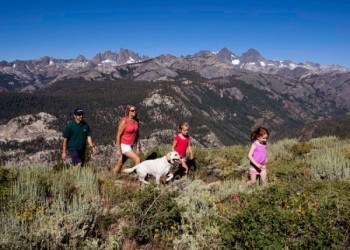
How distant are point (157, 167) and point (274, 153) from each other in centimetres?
718

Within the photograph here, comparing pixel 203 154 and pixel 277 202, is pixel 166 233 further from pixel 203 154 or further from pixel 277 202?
pixel 203 154

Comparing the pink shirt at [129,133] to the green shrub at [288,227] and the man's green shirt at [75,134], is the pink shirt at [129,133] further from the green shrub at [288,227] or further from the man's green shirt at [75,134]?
the green shrub at [288,227]

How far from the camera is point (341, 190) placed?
6.51 m

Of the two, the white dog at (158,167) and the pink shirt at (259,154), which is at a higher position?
the pink shirt at (259,154)

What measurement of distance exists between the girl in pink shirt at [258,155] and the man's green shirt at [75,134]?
5.54 metres

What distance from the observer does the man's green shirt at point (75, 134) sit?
10.2m

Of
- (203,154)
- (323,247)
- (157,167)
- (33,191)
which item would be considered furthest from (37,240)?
(203,154)

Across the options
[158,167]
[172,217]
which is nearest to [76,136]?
[158,167]

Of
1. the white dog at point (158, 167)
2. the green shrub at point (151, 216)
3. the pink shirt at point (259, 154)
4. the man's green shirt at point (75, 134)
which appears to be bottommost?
the green shrub at point (151, 216)

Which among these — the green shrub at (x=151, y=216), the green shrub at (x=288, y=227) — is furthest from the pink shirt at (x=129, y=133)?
the green shrub at (x=288, y=227)

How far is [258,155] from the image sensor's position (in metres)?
9.36

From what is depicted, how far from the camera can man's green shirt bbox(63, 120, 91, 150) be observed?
10.2m

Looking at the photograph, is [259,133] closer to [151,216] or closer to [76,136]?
[151,216]

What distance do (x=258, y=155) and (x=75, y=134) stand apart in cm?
598
